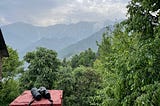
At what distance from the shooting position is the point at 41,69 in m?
25.1

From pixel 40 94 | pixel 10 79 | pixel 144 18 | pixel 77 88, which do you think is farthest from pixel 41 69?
pixel 40 94

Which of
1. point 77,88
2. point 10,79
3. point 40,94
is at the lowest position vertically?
point 77,88

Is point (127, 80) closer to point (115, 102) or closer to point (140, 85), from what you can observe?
point (140, 85)

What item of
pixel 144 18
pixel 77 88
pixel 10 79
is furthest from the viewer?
pixel 10 79

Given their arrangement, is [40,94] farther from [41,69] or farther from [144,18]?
[41,69]

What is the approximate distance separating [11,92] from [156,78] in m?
21.8

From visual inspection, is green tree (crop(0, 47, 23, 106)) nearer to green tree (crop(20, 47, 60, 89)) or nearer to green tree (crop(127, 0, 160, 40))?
green tree (crop(20, 47, 60, 89))

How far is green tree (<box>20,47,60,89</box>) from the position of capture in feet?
81.9

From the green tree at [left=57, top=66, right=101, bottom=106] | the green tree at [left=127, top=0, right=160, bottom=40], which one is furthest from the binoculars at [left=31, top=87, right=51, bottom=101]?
the green tree at [left=57, top=66, right=101, bottom=106]

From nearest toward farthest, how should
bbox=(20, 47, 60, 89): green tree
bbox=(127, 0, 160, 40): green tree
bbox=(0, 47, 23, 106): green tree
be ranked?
bbox=(127, 0, 160, 40): green tree
bbox=(20, 47, 60, 89): green tree
bbox=(0, 47, 23, 106): green tree

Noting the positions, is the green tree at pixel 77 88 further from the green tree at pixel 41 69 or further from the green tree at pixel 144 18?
the green tree at pixel 144 18

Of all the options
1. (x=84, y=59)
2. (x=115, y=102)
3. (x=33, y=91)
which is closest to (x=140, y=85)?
(x=115, y=102)

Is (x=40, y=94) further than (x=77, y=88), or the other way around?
(x=77, y=88)

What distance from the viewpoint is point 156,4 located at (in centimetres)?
706
